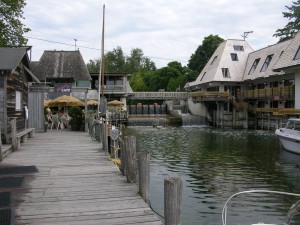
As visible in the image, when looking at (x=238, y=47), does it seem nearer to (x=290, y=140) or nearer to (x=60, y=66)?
(x=60, y=66)

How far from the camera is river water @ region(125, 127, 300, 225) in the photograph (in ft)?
34.8

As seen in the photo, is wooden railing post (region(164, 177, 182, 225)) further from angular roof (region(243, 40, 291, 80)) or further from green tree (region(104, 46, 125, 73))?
green tree (region(104, 46, 125, 73))

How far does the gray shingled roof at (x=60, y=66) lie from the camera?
50.4m

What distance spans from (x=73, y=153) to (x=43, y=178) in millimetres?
4912

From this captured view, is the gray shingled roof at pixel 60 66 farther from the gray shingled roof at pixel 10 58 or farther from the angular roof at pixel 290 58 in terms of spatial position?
the gray shingled roof at pixel 10 58

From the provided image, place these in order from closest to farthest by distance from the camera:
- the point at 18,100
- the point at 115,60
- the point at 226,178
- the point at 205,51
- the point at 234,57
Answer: the point at 226,178 < the point at 18,100 < the point at 234,57 < the point at 205,51 < the point at 115,60

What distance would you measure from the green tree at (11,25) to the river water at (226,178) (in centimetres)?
1591

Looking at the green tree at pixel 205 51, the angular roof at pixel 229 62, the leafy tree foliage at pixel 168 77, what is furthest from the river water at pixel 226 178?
the green tree at pixel 205 51

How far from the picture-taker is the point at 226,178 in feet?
50.1

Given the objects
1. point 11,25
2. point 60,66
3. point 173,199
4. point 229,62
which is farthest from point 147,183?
point 229,62

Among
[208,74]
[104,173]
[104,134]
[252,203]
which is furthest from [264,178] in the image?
[208,74]

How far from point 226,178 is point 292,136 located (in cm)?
902

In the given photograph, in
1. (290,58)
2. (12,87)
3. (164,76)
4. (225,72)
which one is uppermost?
(164,76)

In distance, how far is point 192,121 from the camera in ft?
173
